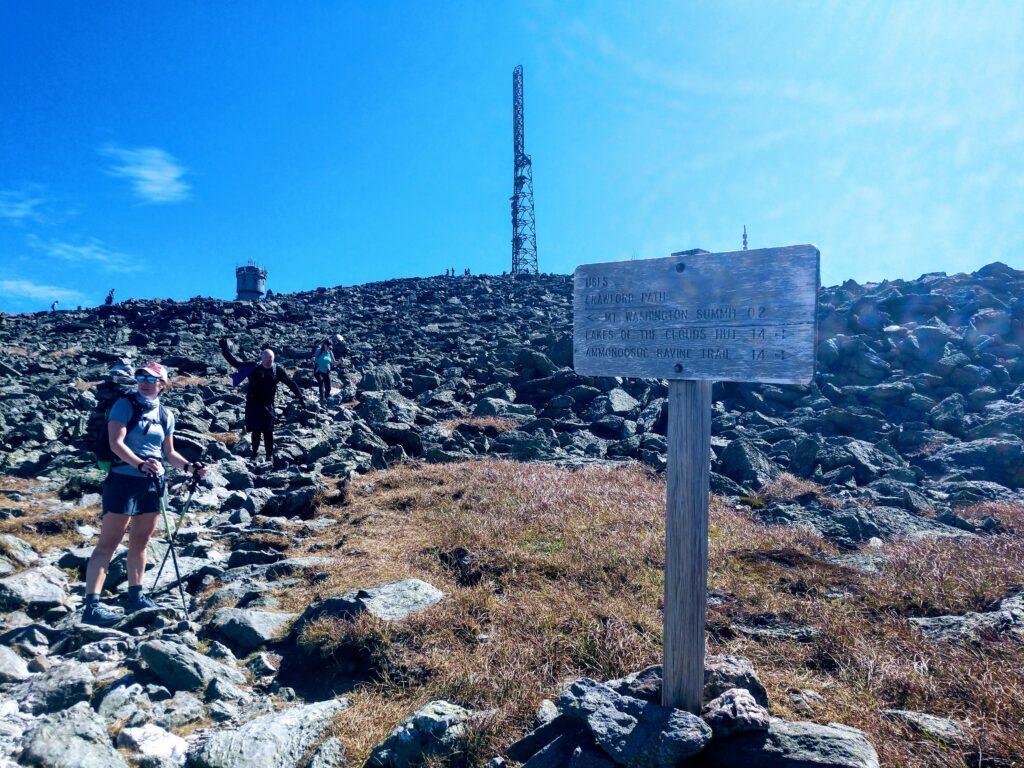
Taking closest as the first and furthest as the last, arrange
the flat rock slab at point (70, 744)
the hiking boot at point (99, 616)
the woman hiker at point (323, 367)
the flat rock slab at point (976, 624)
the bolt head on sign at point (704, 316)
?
the bolt head on sign at point (704, 316), the flat rock slab at point (70, 744), the flat rock slab at point (976, 624), the hiking boot at point (99, 616), the woman hiker at point (323, 367)

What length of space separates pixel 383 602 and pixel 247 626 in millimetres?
1050

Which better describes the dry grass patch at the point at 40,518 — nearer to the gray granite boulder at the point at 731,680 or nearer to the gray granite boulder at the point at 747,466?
the gray granite boulder at the point at 731,680

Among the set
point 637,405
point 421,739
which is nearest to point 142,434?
point 421,739

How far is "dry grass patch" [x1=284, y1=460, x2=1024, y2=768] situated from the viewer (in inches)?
151

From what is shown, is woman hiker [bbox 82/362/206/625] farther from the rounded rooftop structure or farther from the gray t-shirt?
the rounded rooftop structure

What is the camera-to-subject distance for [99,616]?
5367 millimetres

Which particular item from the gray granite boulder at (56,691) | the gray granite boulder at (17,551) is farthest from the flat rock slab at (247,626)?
the gray granite boulder at (17,551)

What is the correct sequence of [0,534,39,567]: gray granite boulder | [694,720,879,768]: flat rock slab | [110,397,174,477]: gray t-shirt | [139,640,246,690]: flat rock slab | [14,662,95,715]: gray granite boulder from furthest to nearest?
[0,534,39,567]: gray granite boulder
[110,397,174,477]: gray t-shirt
[139,640,246,690]: flat rock slab
[14,662,95,715]: gray granite boulder
[694,720,879,768]: flat rock slab

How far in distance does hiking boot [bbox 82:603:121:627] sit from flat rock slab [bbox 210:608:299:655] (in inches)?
29.6

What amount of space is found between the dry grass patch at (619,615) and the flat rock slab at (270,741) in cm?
26

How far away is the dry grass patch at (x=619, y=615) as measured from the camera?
3.84 m

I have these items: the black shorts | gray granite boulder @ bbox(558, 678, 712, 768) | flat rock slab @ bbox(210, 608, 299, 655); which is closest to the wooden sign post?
gray granite boulder @ bbox(558, 678, 712, 768)

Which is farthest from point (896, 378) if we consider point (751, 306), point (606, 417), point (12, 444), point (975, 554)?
point (12, 444)

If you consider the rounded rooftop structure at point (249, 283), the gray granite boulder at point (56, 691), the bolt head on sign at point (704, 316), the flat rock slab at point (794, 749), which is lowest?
the gray granite boulder at point (56, 691)
